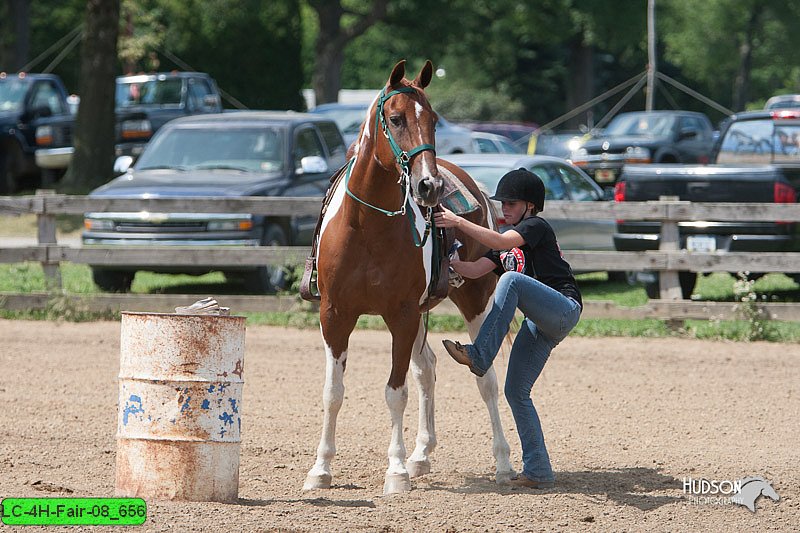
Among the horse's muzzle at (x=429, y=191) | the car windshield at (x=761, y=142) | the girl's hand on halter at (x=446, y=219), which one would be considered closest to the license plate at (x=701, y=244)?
the car windshield at (x=761, y=142)

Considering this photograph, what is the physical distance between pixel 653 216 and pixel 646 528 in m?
7.32

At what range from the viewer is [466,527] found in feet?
18.5

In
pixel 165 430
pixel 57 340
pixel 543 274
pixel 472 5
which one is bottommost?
pixel 57 340

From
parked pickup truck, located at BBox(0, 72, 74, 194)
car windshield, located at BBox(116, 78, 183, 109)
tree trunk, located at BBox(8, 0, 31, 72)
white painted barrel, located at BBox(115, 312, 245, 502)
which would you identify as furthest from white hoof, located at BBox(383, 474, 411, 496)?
tree trunk, located at BBox(8, 0, 31, 72)

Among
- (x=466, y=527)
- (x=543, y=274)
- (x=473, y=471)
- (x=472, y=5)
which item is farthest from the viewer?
(x=472, y=5)

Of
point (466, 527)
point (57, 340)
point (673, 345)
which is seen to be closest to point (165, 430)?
point (466, 527)

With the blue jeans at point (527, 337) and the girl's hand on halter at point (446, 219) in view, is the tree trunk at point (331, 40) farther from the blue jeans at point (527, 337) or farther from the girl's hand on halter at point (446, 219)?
the blue jeans at point (527, 337)

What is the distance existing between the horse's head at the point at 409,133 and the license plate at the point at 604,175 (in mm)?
18638

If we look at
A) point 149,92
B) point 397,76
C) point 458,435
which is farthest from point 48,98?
point 397,76

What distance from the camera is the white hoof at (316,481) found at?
6.57 metres

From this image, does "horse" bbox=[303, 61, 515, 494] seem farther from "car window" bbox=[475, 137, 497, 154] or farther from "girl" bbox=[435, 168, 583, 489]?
"car window" bbox=[475, 137, 497, 154]

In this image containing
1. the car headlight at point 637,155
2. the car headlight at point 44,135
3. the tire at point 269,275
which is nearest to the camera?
the tire at point 269,275

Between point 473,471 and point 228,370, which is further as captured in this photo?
point 473,471

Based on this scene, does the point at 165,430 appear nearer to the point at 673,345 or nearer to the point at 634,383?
the point at 634,383
